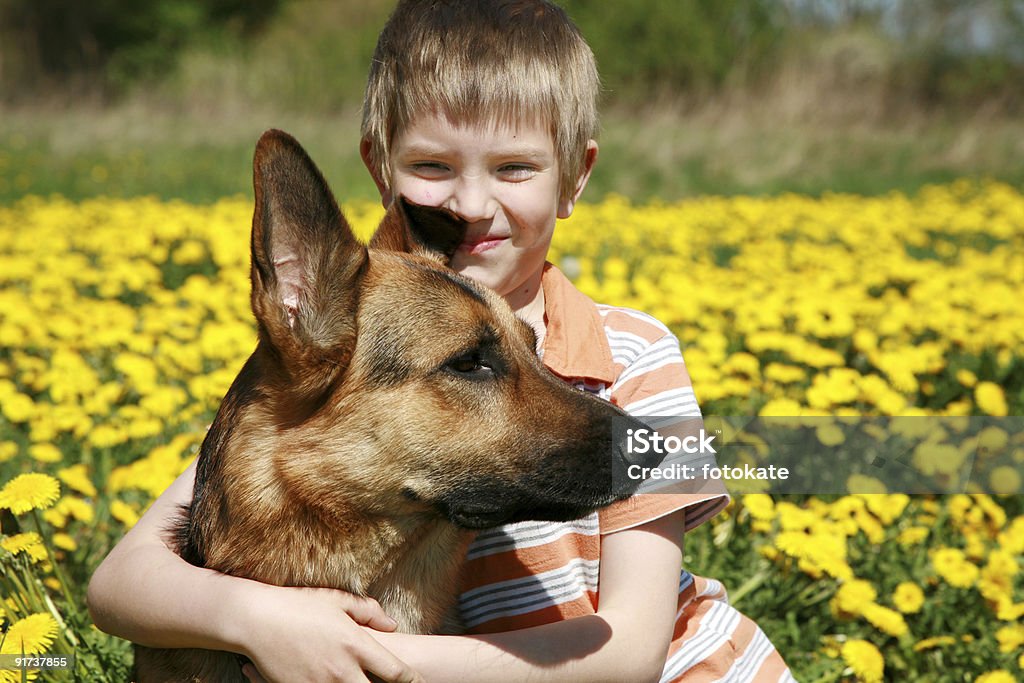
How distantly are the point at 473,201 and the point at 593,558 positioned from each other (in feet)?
3.54

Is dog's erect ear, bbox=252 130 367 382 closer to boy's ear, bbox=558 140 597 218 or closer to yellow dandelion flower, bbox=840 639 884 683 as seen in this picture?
boy's ear, bbox=558 140 597 218

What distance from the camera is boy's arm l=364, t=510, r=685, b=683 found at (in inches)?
87.1

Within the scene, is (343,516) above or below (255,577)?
above

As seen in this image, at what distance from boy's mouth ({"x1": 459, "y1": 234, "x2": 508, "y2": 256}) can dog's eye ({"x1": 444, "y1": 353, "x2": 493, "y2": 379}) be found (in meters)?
0.59

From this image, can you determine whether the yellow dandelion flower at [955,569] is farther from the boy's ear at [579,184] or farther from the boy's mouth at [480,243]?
the boy's mouth at [480,243]

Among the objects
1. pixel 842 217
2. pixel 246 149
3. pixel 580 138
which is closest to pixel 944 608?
pixel 580 138

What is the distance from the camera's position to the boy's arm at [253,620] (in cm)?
211

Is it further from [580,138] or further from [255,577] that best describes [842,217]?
[255,577]

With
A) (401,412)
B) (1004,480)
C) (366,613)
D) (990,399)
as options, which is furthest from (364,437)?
(990,399)

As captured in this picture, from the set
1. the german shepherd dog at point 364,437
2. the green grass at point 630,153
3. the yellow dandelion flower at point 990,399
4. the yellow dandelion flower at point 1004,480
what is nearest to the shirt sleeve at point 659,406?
the german shepherd dog at point 364,437

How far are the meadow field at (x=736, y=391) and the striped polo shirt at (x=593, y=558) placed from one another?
0.52 m

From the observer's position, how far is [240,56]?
23.8m

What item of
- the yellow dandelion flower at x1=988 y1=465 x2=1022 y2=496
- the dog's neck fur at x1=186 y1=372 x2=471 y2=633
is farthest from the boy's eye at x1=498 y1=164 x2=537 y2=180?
the yellow dandelion flower at x1=988 y1=465 x2=1022 y2=496

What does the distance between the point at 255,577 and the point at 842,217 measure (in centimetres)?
803
